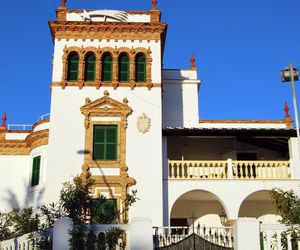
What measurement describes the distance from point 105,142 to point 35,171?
5476 mm

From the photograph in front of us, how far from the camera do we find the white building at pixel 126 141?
23.3 m

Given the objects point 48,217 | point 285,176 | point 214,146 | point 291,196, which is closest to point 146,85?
point 214,146

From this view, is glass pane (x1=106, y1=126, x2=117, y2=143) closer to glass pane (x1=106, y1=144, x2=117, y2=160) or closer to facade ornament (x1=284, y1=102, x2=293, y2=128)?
glass pane (x1=106, y1=144, x2=117, y2=160)

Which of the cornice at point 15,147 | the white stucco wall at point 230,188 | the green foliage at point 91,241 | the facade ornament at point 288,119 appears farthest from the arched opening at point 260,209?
the green foliage at point 91,241

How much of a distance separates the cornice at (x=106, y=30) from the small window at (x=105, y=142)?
5151 mm

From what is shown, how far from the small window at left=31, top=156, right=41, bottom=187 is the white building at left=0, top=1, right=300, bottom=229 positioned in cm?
6

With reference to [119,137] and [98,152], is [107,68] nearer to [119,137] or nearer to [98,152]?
[119,137]

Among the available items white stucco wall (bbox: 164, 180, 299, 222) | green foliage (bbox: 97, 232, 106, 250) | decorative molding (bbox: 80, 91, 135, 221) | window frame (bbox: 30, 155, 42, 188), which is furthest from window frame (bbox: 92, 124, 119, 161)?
green foliage (bbox: 97, 232, 106, 250)

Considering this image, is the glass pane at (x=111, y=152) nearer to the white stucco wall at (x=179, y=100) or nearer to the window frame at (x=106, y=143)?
the window frame at (x=106, y=143)

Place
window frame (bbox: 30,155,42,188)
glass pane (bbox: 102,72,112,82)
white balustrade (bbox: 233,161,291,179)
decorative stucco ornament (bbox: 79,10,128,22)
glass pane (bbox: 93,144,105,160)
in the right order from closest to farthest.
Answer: glass pane (bbox: 93,144,105,160) → white balustrade (bbox: 233,161,291,179) → glass pane (bbox: 102,72,112,82) → decorative stucco ornament (bbox: 79,10,128,22) → window frame (bbox: 30,155,42,188)

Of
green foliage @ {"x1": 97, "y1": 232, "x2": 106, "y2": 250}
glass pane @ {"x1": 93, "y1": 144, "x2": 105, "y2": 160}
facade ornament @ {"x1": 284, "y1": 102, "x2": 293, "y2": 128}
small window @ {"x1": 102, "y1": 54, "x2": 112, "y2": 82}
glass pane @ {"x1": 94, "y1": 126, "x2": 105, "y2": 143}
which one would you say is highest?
small window @ {"x1": 102, "y1": 54, "x2": 112, "y2": 82}

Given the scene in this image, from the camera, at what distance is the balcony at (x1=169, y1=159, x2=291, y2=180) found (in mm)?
24234

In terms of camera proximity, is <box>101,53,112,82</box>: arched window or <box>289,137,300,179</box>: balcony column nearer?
<box>289,137,300,179</box>: balcony column

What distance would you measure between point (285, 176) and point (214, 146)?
532 centimetres
